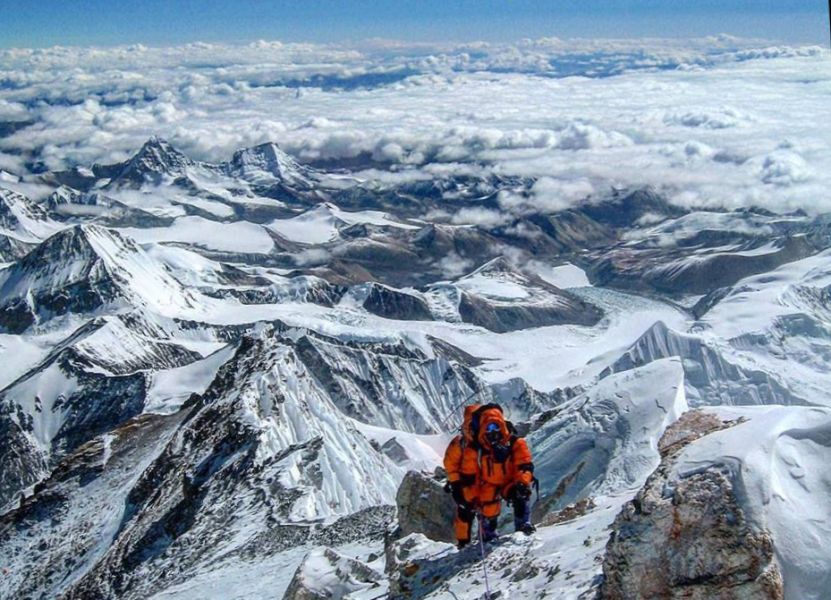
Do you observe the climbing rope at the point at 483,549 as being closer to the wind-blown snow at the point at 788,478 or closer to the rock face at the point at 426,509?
the wind-blown snow at the point at 788,478

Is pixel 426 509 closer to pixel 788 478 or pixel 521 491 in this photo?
pixel 521 491

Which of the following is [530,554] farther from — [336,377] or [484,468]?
[336,377]

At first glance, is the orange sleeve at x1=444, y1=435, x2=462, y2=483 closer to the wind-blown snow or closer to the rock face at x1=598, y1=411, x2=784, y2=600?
the rock face at x1=598, y1=411, x2=784, y2=600

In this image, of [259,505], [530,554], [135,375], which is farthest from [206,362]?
[530,554]

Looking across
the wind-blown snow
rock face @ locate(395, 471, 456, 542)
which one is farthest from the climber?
rock face @ locate(395, 471, 456, 542)

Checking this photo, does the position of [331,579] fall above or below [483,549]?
below

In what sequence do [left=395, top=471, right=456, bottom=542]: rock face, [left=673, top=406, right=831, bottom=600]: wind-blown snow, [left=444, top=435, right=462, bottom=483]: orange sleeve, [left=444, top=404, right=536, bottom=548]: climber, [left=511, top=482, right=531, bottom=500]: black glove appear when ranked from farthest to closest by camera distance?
[left=395, top=471, right=456, bottom=542]: rock face
[left=444, top=435, right=462, bottom=483]: orange sleeve
[left=511, top=482, right=531, bottom=500]: black glove
[left=444, top=404, right=536, bottom=548]: climber
[left=673, top=406, right=831, bottom=600]: wind-blown snow

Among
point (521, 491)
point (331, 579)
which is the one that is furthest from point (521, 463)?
point (331, 579)
